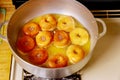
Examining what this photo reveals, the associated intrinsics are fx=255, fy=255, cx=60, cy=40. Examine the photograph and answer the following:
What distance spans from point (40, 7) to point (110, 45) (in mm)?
264

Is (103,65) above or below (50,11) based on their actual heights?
below

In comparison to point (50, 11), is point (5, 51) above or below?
below

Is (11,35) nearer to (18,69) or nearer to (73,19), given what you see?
(18,69)

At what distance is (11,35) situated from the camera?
2.56 feet

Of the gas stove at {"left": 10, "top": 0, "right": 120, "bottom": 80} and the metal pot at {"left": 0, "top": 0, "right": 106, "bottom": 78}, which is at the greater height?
the metal pot at {"left": 0, "top": 0, "right": 106, "bottom": 78}

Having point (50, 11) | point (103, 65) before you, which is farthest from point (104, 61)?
point (50, 11)

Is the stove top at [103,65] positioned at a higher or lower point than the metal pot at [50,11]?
lower

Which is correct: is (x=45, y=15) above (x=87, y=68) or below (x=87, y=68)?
above

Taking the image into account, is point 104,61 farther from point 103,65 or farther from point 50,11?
point 50,11

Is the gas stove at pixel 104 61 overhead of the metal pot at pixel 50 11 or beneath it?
beneath

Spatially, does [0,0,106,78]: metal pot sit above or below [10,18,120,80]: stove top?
above

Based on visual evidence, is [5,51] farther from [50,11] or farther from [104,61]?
[104,61]

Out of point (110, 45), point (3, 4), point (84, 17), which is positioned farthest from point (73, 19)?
point (3, 4)

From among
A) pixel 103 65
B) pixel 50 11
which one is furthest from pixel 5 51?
pixel 103 65
